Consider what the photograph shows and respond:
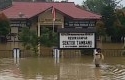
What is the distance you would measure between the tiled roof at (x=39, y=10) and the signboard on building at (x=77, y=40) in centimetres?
2323

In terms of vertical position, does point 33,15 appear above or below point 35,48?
above

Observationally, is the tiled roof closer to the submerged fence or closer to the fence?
the submerged fence

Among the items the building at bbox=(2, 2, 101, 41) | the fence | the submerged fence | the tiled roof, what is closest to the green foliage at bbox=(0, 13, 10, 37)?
the building at bbox=(2, 2, 101, 41)

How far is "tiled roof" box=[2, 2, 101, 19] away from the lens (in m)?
52.8

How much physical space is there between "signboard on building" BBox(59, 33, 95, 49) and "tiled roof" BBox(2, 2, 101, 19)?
23.2 meters

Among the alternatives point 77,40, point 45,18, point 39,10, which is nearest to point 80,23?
point 45,18

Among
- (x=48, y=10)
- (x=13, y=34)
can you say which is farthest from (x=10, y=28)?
(x=48, y=10)

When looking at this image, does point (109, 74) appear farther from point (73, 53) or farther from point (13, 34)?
point (13, 34)

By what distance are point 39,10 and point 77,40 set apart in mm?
26437

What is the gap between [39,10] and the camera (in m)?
54.6

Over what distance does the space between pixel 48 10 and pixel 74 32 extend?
23.3 m

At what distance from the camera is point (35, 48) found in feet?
110

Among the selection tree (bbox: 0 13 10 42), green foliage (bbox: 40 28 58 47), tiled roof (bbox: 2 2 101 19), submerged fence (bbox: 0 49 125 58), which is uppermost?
tiled roof (bbox: 2 2 101 19)

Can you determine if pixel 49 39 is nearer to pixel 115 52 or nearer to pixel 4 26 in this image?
pixel 115 52
